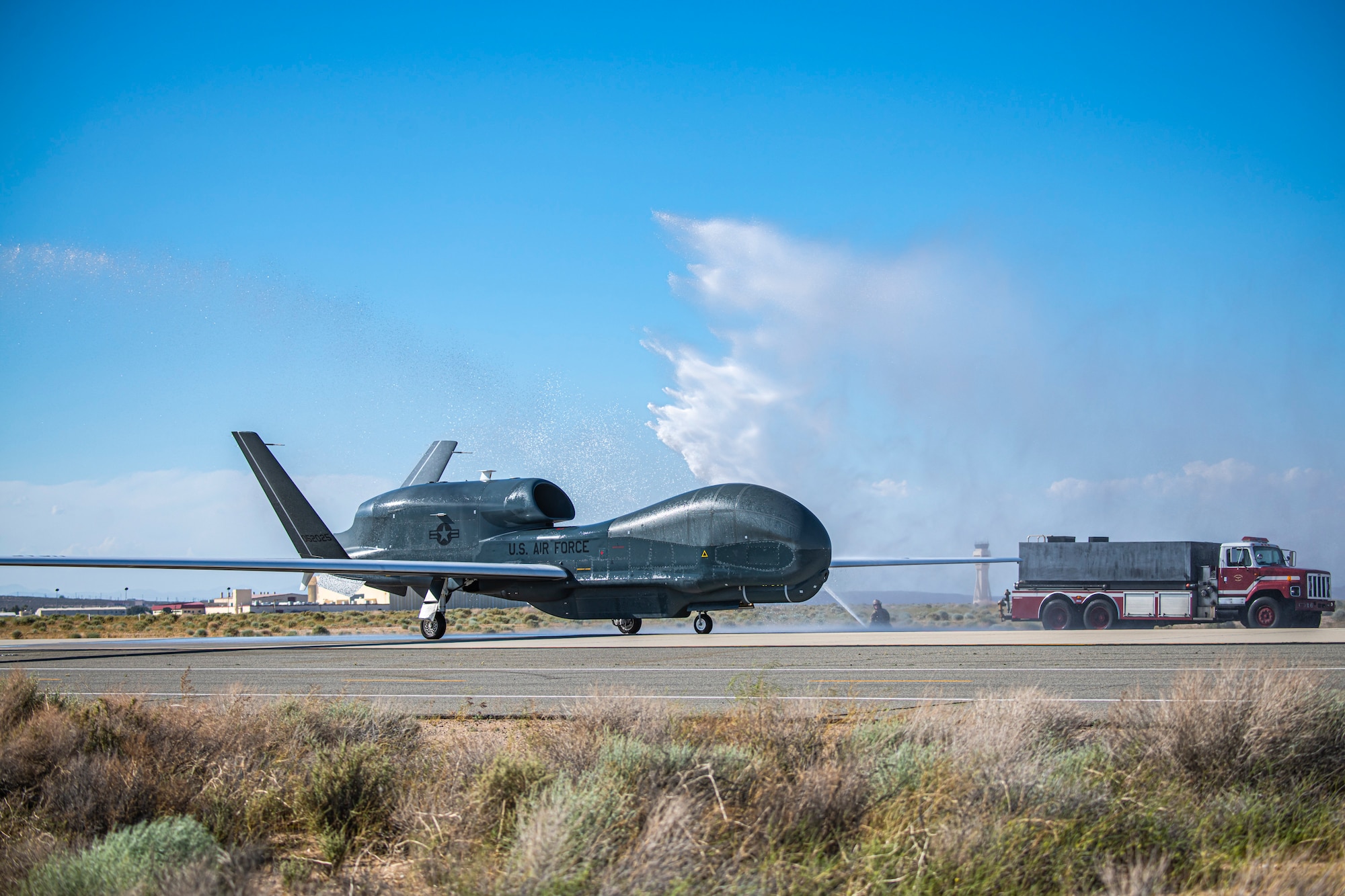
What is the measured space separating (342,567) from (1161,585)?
84.8 ft

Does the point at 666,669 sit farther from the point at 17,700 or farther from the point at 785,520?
the point at 785,520

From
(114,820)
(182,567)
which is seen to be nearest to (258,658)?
(182,567)

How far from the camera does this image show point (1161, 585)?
1227 inches

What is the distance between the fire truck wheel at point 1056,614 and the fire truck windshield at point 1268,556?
18.8 ft

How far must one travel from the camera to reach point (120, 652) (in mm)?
24219

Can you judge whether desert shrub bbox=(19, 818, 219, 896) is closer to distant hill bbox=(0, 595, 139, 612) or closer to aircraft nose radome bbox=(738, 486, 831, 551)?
aircraft nose radome bbox=(738, 486, 831, 551)

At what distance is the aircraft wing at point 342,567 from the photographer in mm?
25531

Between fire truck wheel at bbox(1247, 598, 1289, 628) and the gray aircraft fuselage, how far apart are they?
13988 mm

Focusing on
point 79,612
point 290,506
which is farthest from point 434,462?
point 79,612

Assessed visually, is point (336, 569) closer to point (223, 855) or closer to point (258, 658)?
point (258, 658)

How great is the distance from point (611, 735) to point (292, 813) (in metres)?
2.10

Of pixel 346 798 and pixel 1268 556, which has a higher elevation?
pixel 1268 556

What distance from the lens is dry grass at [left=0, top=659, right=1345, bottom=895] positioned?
15.7 feet

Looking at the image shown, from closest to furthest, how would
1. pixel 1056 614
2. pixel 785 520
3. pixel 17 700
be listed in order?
pixel 17 700 < pixel 785 520 < pixel 1056 614
